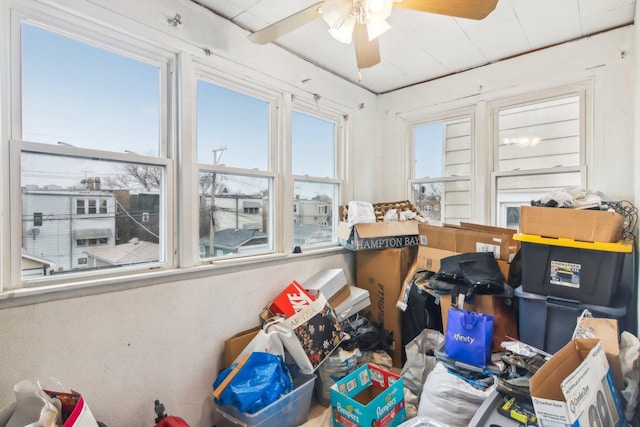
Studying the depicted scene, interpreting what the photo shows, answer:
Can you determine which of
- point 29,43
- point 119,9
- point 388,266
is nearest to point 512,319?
point 388,266

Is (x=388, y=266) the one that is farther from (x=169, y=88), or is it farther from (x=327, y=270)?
(x=169, y=88)

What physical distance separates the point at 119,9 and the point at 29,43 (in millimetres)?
459

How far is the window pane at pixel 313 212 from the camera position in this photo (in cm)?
279

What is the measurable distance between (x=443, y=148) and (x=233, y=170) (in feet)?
7.20

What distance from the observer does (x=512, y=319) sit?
212 centimetres

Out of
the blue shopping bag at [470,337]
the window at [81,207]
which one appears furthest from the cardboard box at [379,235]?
the window at [81,207]

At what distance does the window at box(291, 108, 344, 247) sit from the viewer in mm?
2791

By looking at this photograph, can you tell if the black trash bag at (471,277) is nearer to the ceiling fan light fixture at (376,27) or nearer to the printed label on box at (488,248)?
the printed label on box at (488,248)

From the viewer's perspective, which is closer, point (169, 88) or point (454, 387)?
point (454, 387)

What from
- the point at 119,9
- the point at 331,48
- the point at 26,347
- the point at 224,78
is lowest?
the point at 26,347

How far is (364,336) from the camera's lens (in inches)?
99.0

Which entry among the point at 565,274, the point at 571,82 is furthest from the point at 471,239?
the point at 571,82

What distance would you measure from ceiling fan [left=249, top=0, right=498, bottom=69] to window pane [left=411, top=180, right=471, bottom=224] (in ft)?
6.14

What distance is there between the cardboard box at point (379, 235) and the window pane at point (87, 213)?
5.09ft
